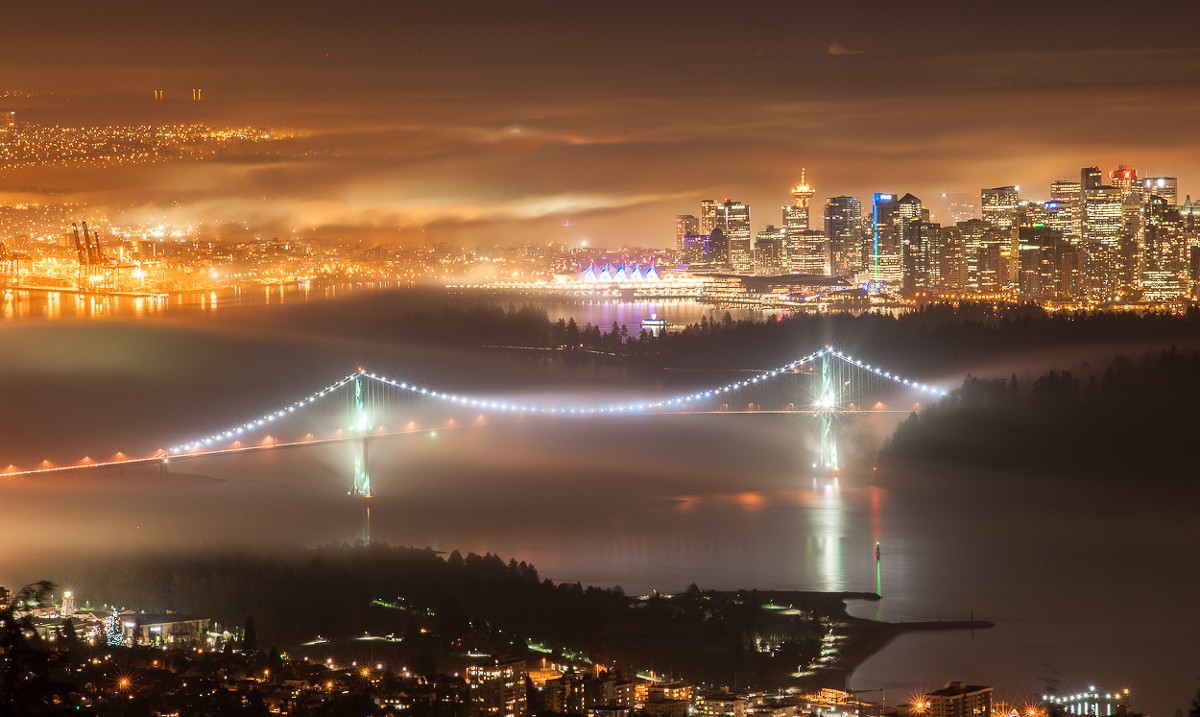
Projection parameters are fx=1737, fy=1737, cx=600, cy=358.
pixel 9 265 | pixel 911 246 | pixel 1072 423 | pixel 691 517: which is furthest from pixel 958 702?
pixel 911 246

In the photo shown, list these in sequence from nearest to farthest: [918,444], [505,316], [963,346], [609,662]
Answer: [609,662] < [918,444] < [963,346] < [505,316]

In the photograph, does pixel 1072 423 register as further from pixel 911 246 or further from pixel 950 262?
pixel 911 246

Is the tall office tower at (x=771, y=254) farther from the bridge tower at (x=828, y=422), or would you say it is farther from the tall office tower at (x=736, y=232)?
the bridge tower at (x=828, y=422)

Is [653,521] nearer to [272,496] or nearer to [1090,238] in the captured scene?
[272,496]

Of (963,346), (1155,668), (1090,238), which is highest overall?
(1090,238)

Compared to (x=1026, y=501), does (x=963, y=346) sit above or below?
above

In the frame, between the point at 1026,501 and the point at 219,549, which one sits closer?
the point at 219,549

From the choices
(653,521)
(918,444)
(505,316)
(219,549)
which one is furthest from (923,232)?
(219,549)
